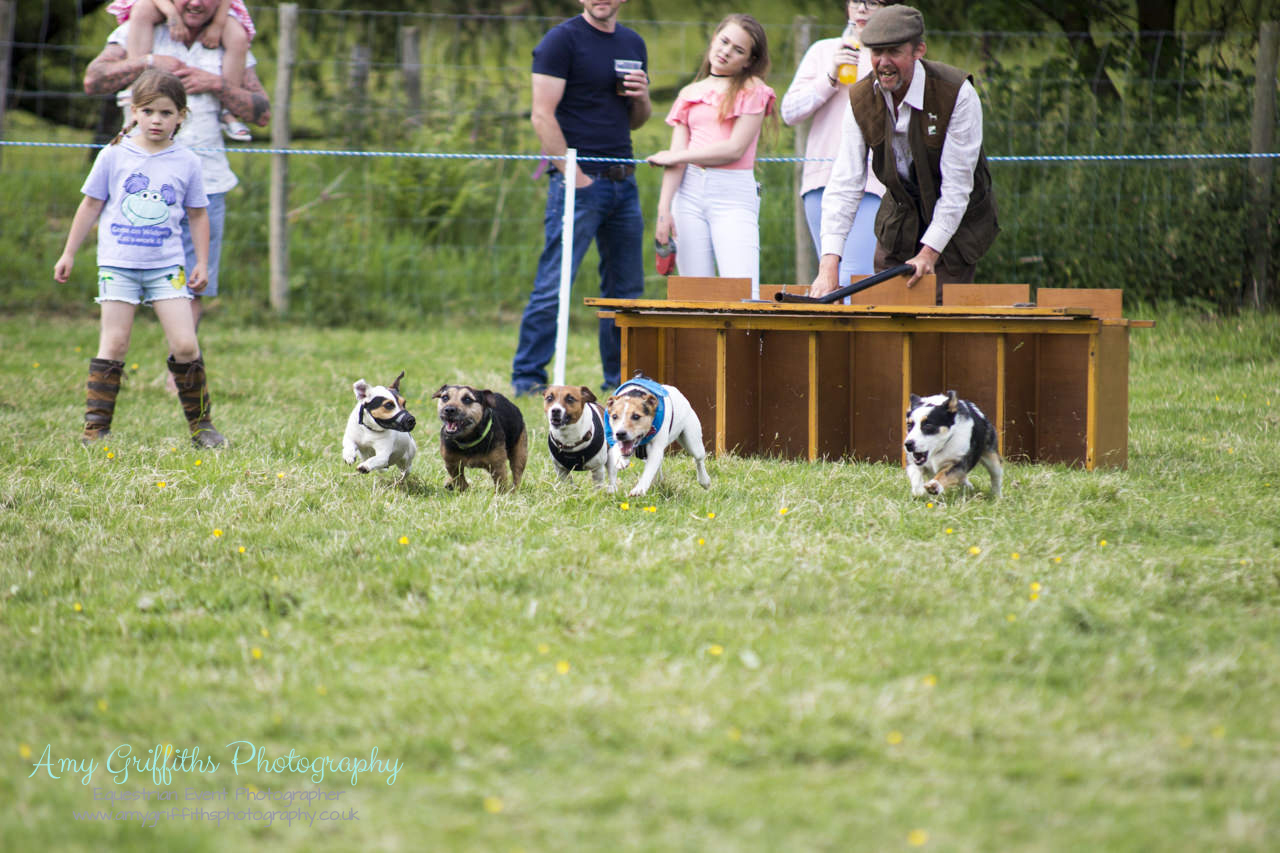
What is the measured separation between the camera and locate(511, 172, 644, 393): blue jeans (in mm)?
7477

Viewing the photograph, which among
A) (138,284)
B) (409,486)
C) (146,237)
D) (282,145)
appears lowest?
(409,486)

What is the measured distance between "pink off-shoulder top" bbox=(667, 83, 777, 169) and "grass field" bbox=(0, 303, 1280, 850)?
2061mm

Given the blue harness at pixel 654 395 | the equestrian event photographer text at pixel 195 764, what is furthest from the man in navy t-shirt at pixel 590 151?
the equestrian event photographer text at pixel 195 764

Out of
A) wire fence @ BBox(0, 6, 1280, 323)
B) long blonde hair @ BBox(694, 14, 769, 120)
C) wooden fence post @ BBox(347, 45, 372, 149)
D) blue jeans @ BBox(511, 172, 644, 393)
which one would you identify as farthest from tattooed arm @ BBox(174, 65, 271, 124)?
wooden fence post @ BBox(347, 45, 372, 149)

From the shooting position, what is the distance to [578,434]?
5012mm

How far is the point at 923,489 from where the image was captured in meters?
5.00

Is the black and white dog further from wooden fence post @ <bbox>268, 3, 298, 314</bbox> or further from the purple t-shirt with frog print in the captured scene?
wooden fence post @ <bbox>268, 3, 298, 314</bbox>

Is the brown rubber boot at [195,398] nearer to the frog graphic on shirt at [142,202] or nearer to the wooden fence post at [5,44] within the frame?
the frog graphic on shirt at [142,202]

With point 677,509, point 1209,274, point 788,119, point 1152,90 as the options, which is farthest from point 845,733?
point 1152,90

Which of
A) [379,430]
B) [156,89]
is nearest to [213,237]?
[156,89]

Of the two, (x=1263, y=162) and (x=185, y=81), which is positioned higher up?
(x=185, y=81)

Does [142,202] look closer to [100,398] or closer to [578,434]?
[100,398]

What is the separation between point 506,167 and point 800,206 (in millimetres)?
3010

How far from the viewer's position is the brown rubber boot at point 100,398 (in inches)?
237
